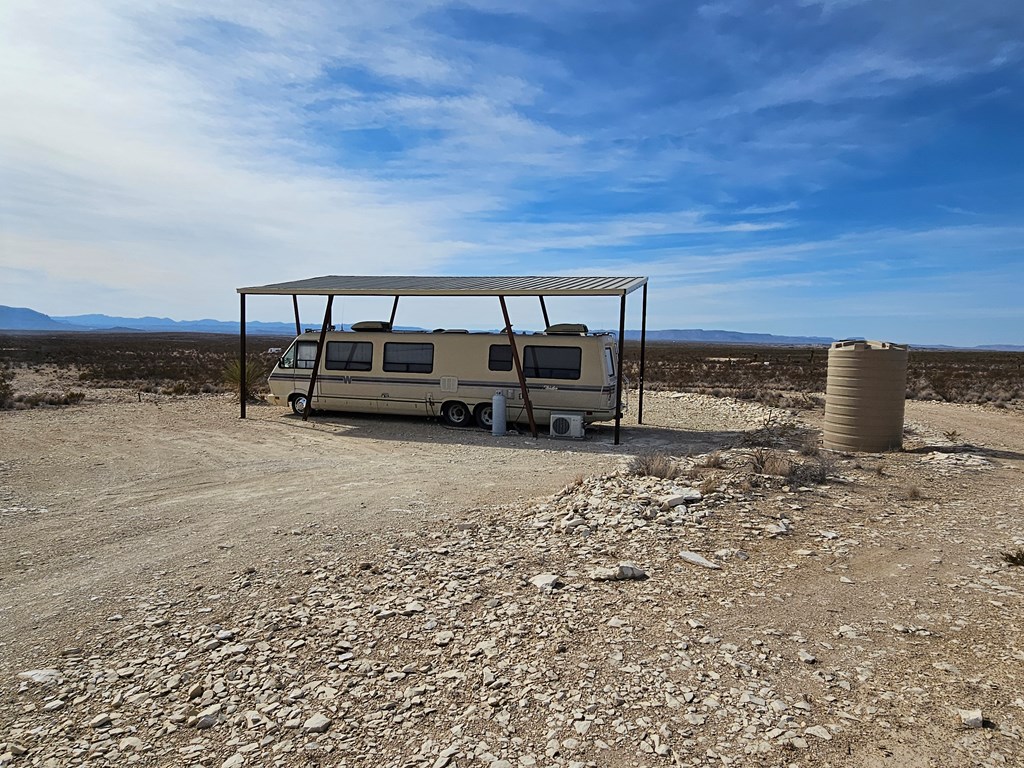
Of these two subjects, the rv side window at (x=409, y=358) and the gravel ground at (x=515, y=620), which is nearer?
the gravel ground at (x=515, y=620)

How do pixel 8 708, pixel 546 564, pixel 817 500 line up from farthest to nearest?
pixel 817 500 < pixel 546 564 < pixel 8 708

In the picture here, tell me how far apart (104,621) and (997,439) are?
1451cm

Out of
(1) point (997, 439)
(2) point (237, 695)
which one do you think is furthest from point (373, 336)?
(1) point (997, 439)

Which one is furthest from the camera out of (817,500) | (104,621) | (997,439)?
(997,439)

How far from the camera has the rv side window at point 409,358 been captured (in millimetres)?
14320

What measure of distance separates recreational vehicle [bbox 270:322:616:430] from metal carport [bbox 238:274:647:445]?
0.36 meters

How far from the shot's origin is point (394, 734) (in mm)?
3205

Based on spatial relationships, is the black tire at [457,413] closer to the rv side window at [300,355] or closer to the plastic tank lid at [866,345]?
the rv side window at [300,355]

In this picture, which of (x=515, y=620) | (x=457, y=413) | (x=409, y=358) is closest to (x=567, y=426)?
(x=457, y=413)

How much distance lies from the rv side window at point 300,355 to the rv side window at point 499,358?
173 inches

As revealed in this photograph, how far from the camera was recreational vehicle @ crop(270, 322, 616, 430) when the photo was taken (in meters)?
13.2

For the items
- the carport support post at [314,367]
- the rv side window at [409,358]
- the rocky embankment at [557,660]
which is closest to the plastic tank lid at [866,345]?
the rocky embankment at [557,660]

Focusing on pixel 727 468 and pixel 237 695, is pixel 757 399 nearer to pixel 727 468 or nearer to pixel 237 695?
pixel 727 468

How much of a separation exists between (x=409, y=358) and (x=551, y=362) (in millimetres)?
3282
